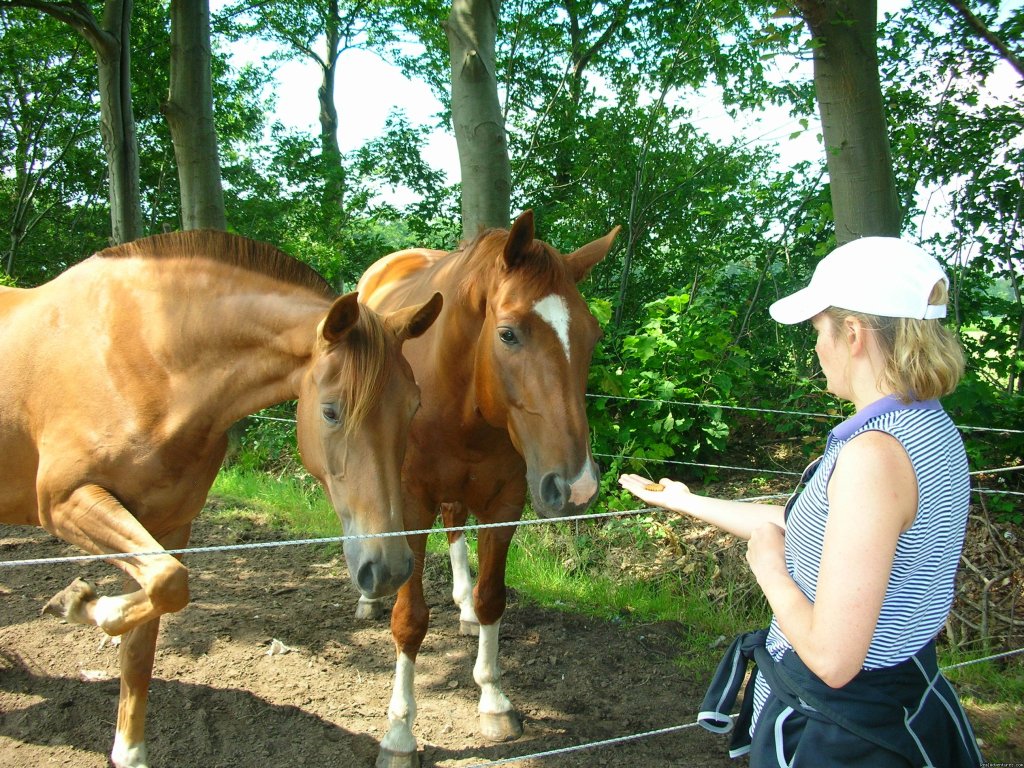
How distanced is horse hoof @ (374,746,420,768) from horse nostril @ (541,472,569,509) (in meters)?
1.38

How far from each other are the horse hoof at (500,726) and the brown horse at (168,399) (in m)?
1.51

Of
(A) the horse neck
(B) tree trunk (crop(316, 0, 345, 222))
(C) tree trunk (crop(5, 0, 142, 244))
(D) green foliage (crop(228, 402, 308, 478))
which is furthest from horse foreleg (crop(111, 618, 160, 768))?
(B) tree trunk (crop(316, 0, 345, 222))

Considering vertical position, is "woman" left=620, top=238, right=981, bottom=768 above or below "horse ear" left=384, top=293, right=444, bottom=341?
below

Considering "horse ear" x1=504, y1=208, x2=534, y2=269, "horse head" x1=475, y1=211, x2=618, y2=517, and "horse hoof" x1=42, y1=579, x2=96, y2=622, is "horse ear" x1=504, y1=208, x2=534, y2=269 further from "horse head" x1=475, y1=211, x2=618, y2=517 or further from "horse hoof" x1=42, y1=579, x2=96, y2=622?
"horse hoof" x1=42, y1=579, x2=96, y2=622

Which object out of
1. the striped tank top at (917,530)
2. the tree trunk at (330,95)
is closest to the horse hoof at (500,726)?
the striped tank top at (917,530)

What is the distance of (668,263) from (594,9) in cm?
712

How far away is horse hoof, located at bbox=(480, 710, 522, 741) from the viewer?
12.1ft

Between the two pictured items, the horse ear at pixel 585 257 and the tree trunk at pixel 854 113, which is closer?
the horse ear at pixel 585 257

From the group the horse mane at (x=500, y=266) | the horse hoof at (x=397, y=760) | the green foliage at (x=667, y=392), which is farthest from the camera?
the green foliage at (x=667, y=392)

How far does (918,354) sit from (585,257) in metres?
2.28

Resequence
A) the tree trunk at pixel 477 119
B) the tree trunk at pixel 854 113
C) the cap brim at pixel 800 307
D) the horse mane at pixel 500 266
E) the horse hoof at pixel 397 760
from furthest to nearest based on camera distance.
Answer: the tree trunk at pixel 477 119
the tree trunk at pixel 854 113
the horse hoof at pixel 397 760
the horse mane at pixel 500 266
the cap brim at pixel 800 307

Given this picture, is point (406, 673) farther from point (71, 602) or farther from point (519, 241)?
point (519, 241)

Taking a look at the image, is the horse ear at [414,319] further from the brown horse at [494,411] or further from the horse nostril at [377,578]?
the horse nostril at [377,578]

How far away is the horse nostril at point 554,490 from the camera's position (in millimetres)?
3004
